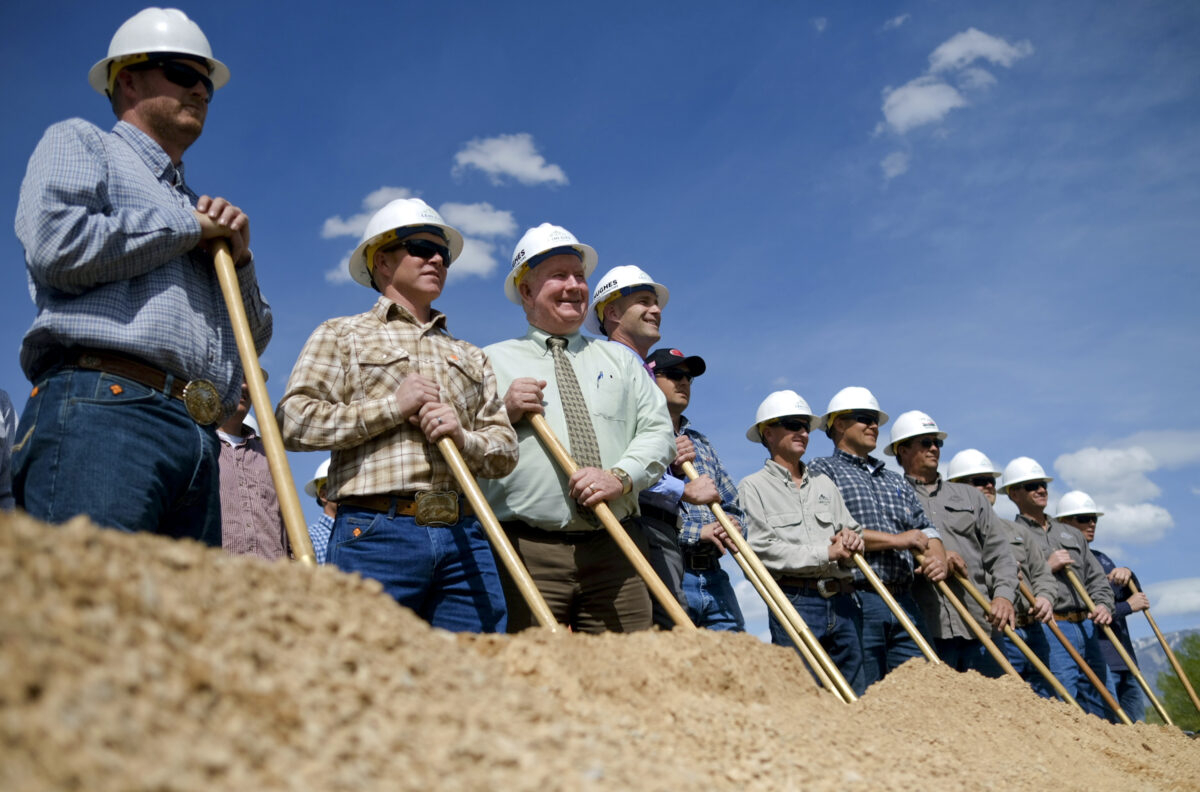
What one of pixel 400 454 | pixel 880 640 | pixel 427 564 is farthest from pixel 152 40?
pixel 880 640

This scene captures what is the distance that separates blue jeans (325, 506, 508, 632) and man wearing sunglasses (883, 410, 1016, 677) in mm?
5090

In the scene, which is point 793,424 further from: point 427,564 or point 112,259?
point 112,259

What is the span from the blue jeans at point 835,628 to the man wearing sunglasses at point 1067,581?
13.2 feet

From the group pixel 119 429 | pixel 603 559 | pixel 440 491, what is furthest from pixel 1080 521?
pixel 119 429

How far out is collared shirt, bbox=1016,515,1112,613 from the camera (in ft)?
35.2

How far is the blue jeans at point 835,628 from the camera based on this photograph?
249 inches

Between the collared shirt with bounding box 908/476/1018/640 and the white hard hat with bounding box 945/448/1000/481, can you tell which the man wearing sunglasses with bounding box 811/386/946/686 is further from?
the white hard hat with bounding box 945/448/1000/481

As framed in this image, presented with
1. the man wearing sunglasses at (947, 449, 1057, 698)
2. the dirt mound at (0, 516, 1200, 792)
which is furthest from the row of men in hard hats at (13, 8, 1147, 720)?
the man wearing sunglasses at (947, 449, 1057, 698)

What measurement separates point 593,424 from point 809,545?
2.40 meters

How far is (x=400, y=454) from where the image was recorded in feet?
12.2

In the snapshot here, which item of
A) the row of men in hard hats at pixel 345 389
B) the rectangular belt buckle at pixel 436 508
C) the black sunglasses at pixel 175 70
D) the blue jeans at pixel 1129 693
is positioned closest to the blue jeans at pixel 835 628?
the row of men in hard hats at pixel 345 389

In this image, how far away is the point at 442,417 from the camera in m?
3.67

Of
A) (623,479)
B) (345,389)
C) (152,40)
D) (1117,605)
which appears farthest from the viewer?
(1117,605)

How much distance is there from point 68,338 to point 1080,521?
1357 cm
